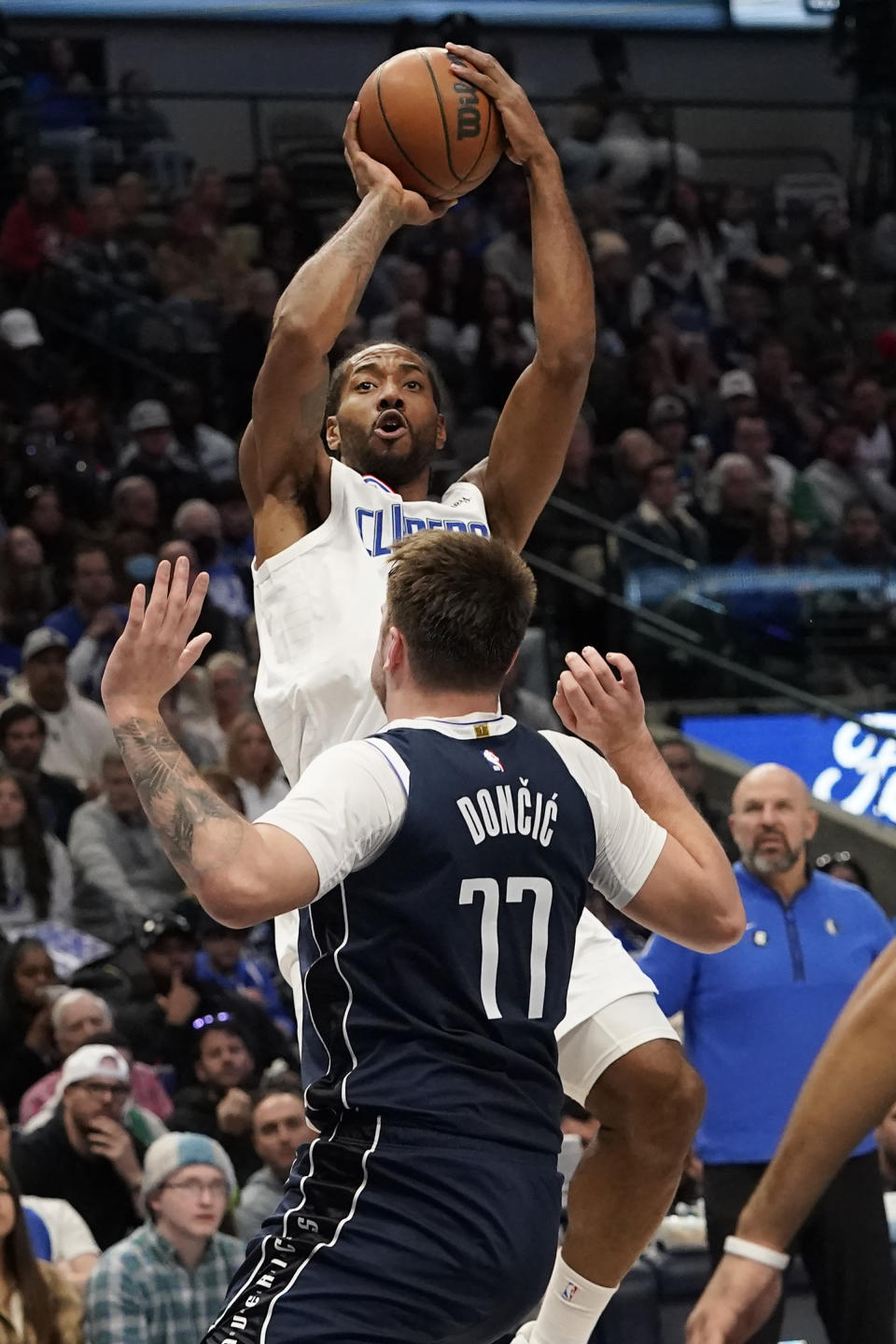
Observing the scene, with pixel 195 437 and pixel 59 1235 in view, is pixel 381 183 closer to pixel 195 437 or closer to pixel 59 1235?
pixel 59 1235

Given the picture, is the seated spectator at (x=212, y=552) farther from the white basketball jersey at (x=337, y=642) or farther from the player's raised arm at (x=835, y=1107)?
the player's raised arm at (x=835, y=1107)

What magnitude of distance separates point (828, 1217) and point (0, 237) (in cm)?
960

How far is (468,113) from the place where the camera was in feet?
14.4

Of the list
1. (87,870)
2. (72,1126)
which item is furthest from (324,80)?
(72,1126)

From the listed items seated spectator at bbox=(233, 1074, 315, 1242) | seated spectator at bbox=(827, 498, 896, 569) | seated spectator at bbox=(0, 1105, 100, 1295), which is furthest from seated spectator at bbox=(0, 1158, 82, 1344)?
seated spectator at bbox=(827, 498, 896, 569)

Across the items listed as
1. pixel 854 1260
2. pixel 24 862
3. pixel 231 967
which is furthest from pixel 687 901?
pixel 24 862

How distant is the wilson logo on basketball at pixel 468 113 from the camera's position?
172 inches

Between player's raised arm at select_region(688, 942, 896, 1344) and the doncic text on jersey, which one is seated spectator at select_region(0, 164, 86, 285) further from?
player's raised arm at select_region(688, 942, 896, 1344)

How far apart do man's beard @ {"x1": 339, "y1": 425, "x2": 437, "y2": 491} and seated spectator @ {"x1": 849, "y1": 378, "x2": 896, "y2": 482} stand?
999cm

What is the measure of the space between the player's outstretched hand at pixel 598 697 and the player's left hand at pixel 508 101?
1486 millimetres

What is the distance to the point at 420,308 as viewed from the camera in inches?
556

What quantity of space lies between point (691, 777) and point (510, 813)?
688 centimetres

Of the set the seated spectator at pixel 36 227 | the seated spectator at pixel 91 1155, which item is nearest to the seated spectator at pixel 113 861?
the seated spectator at pixel 91 1155

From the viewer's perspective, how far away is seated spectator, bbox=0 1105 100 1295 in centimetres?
670
